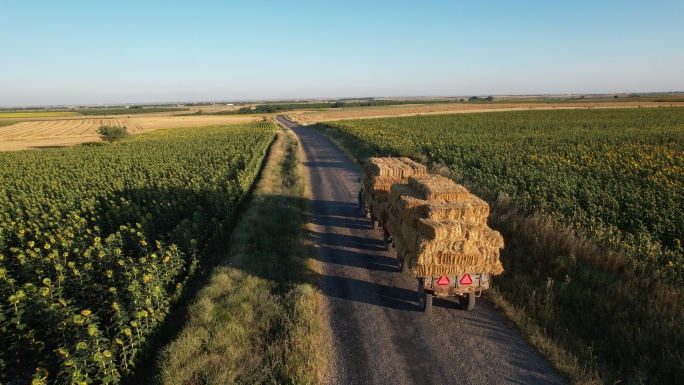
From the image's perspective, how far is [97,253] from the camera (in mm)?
10289

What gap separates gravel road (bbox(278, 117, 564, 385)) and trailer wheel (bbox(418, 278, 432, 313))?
162 mm

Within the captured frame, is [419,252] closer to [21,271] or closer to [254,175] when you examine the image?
[21,271]

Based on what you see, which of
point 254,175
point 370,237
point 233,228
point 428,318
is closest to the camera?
point 428,318

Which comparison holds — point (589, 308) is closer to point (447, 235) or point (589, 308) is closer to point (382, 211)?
point (447, 235)

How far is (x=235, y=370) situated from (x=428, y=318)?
4433 mm

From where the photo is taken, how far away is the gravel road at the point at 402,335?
635cm

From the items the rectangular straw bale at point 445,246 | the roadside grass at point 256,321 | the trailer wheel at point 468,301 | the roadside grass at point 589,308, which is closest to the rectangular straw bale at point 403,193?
the rectangular straw bale at point 445,246

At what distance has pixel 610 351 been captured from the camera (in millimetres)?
6691

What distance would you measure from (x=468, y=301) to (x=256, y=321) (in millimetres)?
5098

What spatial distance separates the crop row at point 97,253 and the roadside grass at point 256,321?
939 mm

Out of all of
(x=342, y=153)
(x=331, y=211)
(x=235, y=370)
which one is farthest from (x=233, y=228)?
(x=342, y=153)

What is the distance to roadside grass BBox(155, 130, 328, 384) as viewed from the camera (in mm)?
6398

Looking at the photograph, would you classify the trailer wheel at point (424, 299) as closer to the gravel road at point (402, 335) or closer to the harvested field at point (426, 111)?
the gravel road at point (402, 335)

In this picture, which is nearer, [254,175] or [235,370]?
[235,370]
